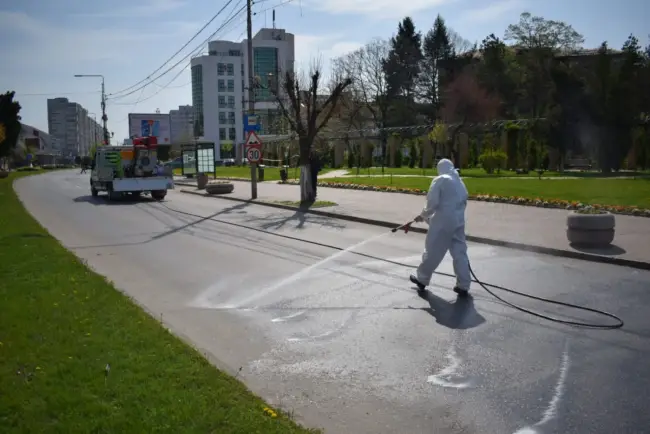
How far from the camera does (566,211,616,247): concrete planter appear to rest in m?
11.5

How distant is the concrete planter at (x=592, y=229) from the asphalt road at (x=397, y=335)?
1165 mm

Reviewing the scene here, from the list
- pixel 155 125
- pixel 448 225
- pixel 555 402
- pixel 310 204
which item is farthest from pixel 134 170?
pixel 155 125

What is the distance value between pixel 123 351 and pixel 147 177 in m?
22.7

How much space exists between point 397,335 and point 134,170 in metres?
23.2

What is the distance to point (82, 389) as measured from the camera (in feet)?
14.5

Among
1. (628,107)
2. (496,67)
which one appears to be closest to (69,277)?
(628,107)

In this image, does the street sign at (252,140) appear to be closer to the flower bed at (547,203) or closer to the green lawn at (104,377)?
the flower bed at (547,203)

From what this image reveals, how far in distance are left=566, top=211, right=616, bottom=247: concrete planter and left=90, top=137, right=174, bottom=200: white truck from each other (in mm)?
18902

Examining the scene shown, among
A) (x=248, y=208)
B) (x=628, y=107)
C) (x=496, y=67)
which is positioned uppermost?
(x=496, y=67)

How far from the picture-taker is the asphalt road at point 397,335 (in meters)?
4.52

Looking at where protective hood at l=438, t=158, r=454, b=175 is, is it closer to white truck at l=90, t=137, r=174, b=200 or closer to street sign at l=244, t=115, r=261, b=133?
street sign at l=244, t=115, r=261, b=133

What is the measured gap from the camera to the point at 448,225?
8.10m

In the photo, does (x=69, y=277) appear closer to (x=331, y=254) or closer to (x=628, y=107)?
(x=331, y=254)

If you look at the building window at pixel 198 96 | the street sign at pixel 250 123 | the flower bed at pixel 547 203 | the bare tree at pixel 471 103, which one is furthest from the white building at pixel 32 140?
the flower bed at pixel 547 203
